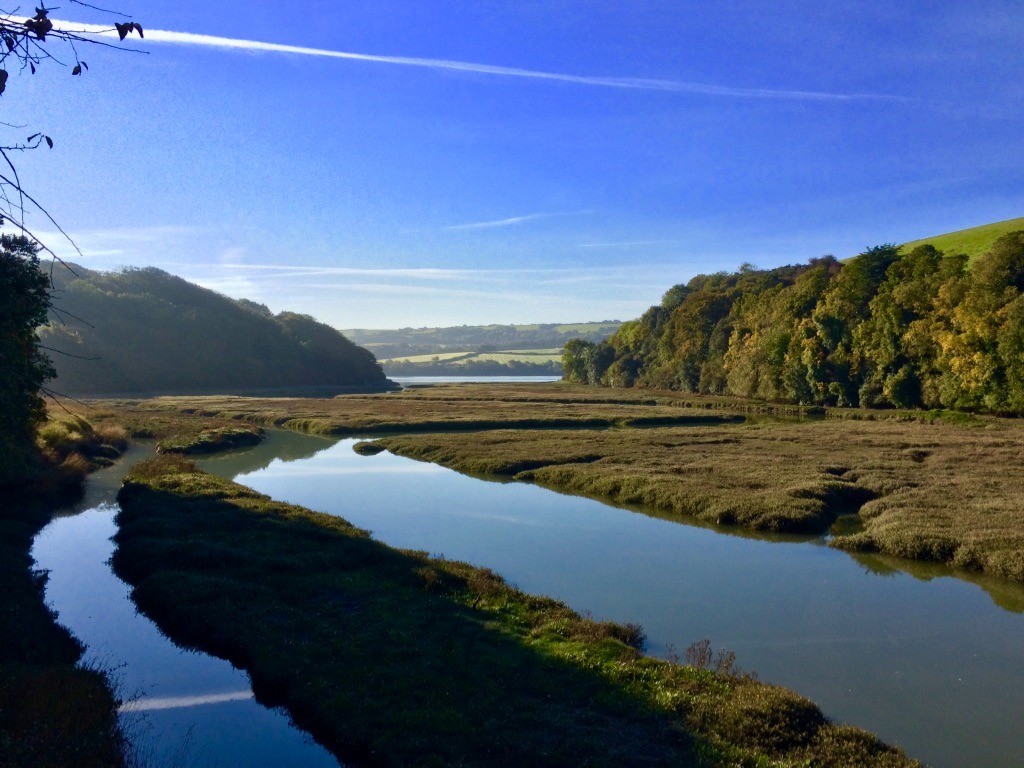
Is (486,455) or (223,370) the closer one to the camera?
(486,455)

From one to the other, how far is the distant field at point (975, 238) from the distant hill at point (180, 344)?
4128 inches

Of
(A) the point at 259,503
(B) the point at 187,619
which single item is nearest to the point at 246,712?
(B) the point at 187,619

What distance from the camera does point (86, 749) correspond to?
10016 mm

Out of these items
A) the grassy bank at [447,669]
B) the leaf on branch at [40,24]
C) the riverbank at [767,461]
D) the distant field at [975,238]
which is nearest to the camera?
the leaf on branch at [40,24]

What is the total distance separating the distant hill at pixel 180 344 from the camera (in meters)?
130

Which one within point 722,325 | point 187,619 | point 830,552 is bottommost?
point 830,552

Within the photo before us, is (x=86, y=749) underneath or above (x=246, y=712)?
above

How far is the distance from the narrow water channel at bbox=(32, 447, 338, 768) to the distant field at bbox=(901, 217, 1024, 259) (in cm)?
9424

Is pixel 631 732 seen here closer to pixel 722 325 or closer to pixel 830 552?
pixel 830 552

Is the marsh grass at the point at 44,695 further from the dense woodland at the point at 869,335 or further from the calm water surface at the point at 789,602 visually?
the dense woodland at the point at 869,335

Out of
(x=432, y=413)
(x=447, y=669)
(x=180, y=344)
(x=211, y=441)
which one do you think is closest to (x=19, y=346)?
(x=447, y=669)

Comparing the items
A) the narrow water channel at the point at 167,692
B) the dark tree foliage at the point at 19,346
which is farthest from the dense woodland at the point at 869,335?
the dark tree foliage at the point at 19,346

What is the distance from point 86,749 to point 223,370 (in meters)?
155

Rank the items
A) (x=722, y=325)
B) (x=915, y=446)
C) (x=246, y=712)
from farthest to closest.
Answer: (x=722, y=325), (x=915, y=446), (x=246, y=712)
